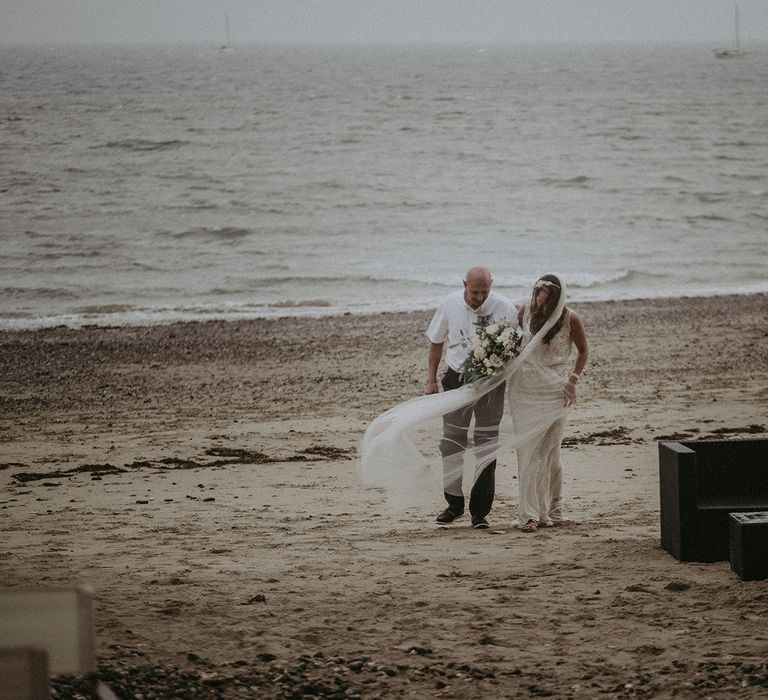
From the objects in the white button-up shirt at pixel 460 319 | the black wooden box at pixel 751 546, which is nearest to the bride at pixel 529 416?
the white button-up shirt at pixel 460 319

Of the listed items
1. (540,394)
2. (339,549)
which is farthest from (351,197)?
(339,549)

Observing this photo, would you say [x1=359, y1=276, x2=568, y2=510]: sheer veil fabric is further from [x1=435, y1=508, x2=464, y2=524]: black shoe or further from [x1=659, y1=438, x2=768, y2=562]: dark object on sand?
[x1=659, y1=438, x2=768, y2=562]: dark object on sand

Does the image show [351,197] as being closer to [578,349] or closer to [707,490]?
[578,349]

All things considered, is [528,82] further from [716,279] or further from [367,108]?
[716,279]

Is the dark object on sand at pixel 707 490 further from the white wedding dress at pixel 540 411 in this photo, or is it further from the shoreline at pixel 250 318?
the shoreline at pixel 250 318

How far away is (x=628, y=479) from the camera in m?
8.12

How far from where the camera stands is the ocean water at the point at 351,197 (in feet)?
77.5

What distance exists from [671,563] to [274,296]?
17040mm

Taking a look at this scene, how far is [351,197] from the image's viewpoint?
36.3m

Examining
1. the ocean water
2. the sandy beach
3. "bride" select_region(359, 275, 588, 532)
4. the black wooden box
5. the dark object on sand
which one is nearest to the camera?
the sandy beach

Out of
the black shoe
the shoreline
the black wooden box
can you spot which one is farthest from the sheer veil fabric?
the shoreline

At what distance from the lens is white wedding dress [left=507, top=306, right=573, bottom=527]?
6719mm

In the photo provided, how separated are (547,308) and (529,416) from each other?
697 mm

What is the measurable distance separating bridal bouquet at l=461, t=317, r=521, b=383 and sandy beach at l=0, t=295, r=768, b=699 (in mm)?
1048
